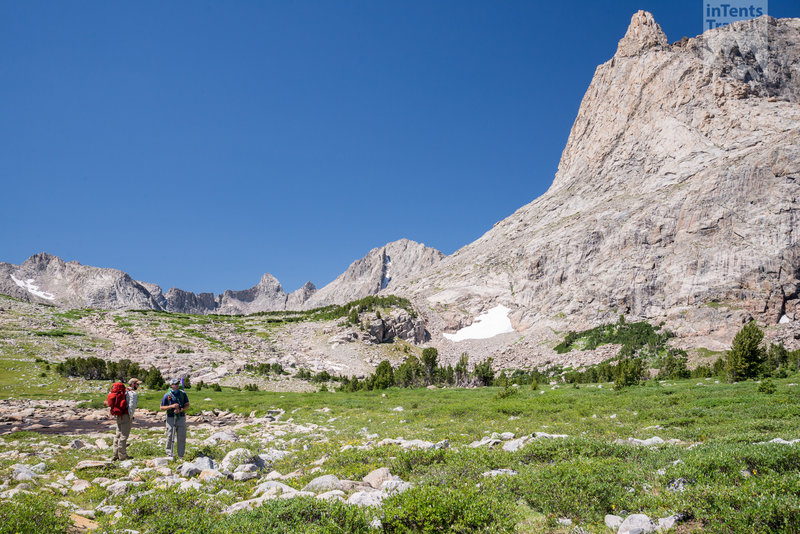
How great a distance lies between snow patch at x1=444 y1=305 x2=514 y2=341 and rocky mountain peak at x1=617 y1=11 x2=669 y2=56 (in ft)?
433

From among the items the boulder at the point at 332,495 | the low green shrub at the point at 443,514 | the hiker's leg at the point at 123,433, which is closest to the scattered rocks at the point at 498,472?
the low green shrub at the point at 443,514

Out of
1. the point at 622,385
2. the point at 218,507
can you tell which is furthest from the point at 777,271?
the point at 218,507

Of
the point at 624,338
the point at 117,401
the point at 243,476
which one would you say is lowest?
the point at 624,338

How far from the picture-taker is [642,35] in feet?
552

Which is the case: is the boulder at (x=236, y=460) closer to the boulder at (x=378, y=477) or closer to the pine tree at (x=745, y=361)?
the boulder at (x=378, y=477)

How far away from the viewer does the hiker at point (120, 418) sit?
13.5m

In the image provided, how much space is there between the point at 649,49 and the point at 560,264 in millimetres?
108364

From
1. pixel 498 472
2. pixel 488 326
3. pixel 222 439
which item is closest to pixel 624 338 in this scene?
pixel 488 326

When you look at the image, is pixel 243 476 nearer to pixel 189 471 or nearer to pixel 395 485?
pixel 189 471

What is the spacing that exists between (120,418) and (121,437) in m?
0.65

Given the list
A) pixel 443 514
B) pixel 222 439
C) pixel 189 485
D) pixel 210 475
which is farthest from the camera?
pixel 222 439

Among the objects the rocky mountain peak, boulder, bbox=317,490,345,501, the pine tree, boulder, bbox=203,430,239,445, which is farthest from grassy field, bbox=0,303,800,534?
the rocky mountain peak

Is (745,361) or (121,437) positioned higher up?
(121,437)

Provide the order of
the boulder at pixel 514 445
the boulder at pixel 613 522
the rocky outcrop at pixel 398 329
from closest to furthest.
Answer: the boulder at pixel 613 522 < the boulder at pixel 514 445 < the rocky outcrop at pixel 398 329
